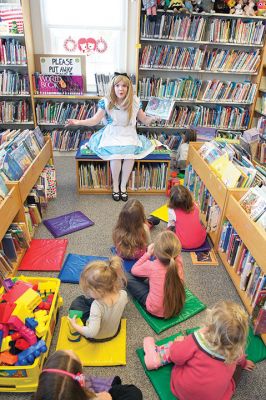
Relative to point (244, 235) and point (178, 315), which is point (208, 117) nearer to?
point (244, 235)

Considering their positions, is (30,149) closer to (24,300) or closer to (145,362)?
(24,300)

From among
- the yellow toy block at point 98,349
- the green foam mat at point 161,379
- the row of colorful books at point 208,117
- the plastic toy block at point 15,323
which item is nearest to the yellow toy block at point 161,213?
the yellow toy block at point 98,349

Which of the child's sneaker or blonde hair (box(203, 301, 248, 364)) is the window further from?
blonde hair (box(203, 301, 248, 364))

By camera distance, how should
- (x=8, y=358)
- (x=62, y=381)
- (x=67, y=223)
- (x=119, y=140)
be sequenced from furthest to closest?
(x=119, y=140), (x=67, y=223), (x=8, y=358), (x=62, y=381)

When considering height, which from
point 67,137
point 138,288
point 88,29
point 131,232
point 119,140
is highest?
point 88,29

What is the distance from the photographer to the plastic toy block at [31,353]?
4.74 feet

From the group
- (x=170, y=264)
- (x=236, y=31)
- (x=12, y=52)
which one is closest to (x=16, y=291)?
(x=170, y=264)

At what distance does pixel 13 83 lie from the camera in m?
3.90

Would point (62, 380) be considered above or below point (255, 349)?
above

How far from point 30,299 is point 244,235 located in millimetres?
1370

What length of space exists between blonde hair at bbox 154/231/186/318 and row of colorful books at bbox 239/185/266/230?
56 cm

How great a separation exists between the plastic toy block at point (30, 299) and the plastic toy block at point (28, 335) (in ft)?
0.49

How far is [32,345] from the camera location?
1.51 m

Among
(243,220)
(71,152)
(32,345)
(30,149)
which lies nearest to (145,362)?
(32,345)
